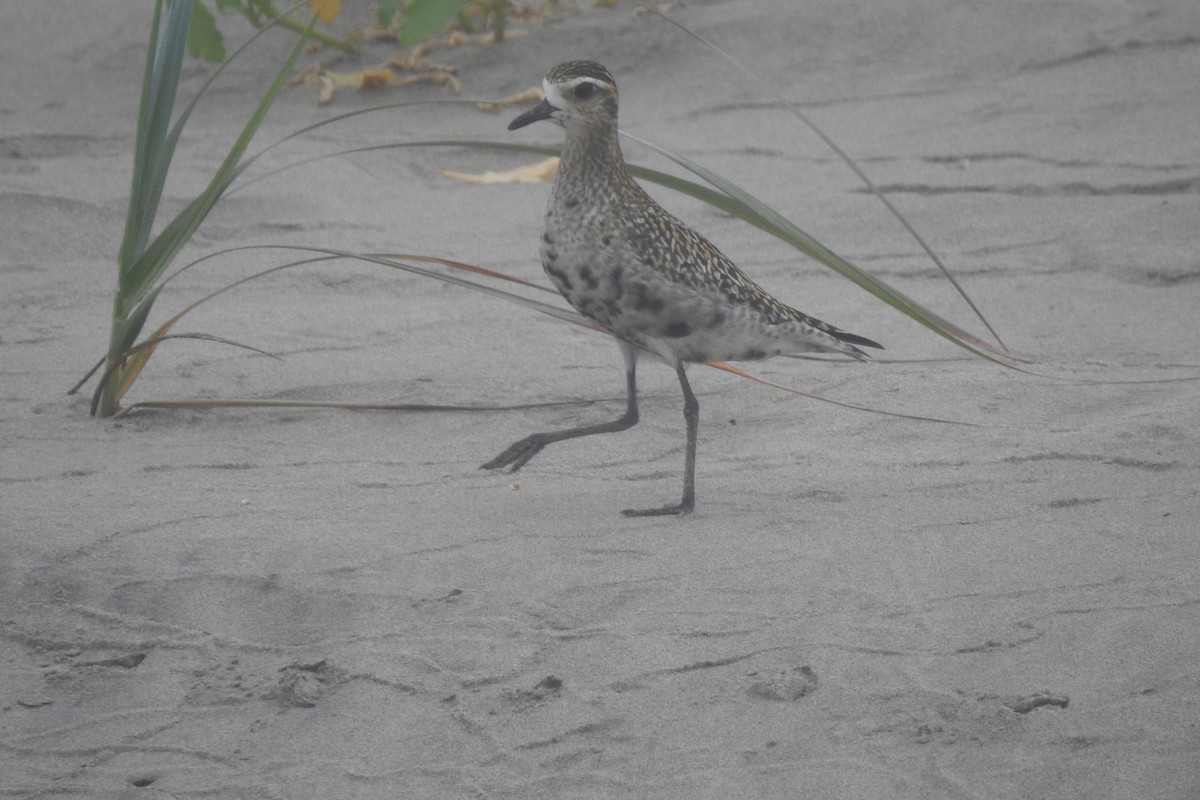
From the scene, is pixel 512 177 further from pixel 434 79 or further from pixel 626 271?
pixel 626 271

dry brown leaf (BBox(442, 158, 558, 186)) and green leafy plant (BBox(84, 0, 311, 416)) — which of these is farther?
dry brown leaf (BBox(442, 158, 558, 186))

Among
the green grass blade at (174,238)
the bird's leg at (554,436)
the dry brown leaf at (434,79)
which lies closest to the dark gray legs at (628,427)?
the bird's leg at (554,436)

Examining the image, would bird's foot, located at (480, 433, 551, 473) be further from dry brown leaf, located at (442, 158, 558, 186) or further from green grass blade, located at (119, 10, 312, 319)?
dry brown leaf, located at (442, 158, 558, 186)

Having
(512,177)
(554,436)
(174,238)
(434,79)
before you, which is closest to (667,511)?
(554,436)

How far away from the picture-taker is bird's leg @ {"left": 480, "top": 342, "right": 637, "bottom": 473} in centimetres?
401

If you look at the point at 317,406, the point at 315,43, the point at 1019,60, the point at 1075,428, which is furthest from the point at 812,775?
the point at 315,43

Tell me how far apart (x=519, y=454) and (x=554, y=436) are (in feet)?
0.44

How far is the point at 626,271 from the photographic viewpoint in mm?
3922

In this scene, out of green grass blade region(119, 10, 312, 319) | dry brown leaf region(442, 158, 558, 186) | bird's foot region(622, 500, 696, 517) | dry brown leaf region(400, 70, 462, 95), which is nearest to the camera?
bird's foot region(622, 500, 696, 517)

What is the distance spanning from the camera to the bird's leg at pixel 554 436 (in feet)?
13.2

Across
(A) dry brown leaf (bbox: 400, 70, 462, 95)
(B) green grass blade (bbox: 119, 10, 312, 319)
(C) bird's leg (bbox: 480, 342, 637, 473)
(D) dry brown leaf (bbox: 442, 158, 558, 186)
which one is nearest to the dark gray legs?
(C) bird's leg (bbox: 480, 342, 637, 473)

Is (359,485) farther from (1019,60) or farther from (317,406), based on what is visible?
(1019,60)

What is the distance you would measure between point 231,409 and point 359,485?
81cm

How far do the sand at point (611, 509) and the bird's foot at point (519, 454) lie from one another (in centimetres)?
12
